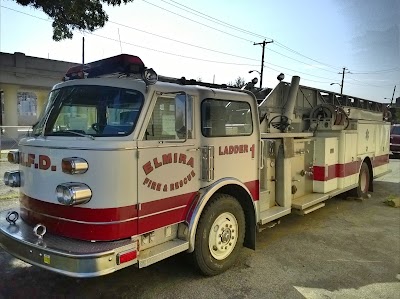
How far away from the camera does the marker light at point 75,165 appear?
302 centimetres

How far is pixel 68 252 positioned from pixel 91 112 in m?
1.32

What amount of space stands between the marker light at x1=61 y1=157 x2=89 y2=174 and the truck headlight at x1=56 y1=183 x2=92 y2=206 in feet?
0.40

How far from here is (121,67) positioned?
11.5 ft

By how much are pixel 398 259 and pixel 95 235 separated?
12.7 ft

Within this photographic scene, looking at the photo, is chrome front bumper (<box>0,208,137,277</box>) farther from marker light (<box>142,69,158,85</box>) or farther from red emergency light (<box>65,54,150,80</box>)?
red emergency light (<box>65,54,150,80</box>)

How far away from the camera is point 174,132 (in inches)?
143

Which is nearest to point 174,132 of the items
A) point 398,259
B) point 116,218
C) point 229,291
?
point 116,218

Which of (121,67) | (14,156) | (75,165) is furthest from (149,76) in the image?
(14,156)

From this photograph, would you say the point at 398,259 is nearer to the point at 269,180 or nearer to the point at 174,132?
the point at 269,180

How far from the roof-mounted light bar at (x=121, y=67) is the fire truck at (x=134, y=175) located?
0.4 inches

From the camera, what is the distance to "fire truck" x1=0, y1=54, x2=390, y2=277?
10.2 feet

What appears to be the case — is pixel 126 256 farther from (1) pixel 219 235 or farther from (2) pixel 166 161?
(1) pixel 219 235

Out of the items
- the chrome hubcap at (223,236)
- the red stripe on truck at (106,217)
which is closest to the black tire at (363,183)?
the chrome hubcap at (223,236)

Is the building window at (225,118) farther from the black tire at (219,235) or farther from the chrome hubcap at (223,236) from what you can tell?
the chrome hubcap at (223,236)
